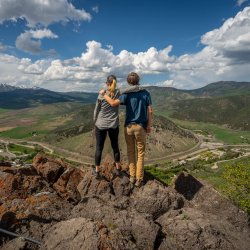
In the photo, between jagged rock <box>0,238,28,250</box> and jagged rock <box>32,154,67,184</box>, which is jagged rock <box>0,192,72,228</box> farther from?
jagged rock <box>32,154,67,184</box>

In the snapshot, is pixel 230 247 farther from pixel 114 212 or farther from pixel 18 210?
pixel 18 210

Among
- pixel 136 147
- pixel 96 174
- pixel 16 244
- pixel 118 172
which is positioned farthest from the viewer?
pixel 118 172

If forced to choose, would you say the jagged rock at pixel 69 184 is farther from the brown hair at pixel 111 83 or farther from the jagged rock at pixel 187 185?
the brown hair at pixel 111 83

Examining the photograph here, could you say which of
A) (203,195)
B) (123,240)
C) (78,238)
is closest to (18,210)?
(78,238)

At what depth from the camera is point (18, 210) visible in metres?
14.7

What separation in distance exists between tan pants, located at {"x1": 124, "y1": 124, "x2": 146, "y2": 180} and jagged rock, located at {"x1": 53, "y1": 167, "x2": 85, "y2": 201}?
4.06 m

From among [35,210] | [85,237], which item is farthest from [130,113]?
[85,237]

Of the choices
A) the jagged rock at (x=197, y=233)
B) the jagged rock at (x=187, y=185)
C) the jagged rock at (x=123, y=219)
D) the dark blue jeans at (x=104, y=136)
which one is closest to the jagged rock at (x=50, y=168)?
the dark blue jeans at (x=104, y=136)

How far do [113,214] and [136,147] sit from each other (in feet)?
16.4

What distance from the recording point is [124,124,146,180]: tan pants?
1678 cm

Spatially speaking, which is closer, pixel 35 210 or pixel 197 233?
pixel 197 233

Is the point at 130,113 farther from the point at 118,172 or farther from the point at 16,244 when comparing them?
the point at 16,244

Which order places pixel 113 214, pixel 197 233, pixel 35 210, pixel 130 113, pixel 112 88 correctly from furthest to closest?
pixel 130 113
pixel 112 88
pixel 35 210
pixel 113 214
pixel 197 233

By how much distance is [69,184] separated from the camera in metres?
19.5
